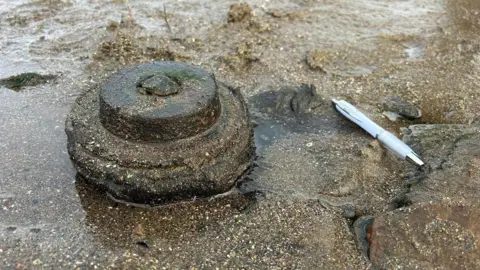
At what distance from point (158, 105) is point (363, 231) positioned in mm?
1561

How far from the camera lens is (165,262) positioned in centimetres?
283

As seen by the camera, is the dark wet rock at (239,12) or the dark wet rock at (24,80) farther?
the dark wet rock at (239,12)

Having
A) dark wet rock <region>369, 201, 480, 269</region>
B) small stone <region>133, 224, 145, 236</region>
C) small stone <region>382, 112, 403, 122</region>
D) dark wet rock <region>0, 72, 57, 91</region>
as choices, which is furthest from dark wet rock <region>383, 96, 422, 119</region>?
dark wet rock <region>0, 72, 57, 91</region>

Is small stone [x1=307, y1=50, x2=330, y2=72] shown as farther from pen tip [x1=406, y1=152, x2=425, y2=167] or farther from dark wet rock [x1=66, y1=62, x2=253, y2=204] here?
dark wet rock [x1=66, y1=62, x2=253, y2=204]

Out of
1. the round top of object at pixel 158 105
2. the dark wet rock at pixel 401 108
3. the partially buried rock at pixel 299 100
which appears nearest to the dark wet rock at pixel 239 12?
the partially buried rock at pixel 299 100

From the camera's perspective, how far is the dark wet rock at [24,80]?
4539 mm

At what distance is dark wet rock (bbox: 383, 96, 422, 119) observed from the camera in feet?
14.1

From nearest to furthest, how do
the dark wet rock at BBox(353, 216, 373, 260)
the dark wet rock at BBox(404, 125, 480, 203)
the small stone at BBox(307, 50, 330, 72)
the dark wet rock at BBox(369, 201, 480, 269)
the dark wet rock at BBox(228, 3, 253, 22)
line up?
the dark wet rock at BBox(369, 201, 480, 269) < the dark wet rock at BBox(353, 216, 373, 260) < the dark wet rock at BBox(404, 125, 480, 203) < the small stone at BBox(307, 50, 330, 72) < the dark wet rock at BBox(228, 3, 253, 22)

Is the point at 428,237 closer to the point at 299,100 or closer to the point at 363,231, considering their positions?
the point at 363,231

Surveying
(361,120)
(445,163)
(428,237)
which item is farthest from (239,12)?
(428,237)

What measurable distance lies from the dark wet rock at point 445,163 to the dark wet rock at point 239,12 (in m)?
2.77

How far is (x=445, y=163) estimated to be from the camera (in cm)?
333

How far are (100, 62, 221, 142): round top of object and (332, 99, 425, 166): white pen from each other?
1.32 metres

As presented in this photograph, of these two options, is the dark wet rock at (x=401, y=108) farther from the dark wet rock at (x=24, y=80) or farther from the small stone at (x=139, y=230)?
the dark wet rock at (x=24, y=80)
